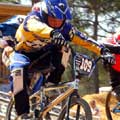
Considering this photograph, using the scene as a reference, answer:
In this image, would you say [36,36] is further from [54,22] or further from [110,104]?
[110,104]

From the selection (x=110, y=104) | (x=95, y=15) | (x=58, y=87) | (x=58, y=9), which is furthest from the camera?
(x=95, y=15)

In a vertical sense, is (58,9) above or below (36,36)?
above

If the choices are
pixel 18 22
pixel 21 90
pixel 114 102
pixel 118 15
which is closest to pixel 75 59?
pixel 21 90

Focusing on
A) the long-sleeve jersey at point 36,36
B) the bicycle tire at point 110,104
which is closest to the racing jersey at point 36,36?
the long-sleeve jersey at point 36,36

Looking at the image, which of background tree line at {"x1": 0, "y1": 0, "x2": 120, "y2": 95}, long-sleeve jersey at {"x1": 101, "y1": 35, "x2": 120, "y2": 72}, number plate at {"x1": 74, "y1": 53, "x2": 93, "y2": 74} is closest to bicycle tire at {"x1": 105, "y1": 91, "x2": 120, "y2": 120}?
long-sleeve jersey at {"x1": 101, "y1": 35, "x2": 120, "y2": 72}

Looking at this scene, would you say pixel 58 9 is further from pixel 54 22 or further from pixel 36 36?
pixel 36 36

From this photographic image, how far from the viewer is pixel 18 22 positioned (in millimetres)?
6824

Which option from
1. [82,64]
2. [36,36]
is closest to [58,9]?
[36,36]

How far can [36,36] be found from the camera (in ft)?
18.8

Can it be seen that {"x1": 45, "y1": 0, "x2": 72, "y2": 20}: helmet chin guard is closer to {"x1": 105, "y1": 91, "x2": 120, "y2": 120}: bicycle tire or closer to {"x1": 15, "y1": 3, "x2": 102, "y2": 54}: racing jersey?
{"x1": 15, "y1": 3, "x2": 102, "y2": 54}: racing jersey

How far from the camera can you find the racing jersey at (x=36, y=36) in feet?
18.6

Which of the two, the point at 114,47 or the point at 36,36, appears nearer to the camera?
the point at 36,36

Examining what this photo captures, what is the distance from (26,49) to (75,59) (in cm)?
84

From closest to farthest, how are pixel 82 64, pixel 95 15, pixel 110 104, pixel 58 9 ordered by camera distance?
pixel 82 64
pixel 58 9
pixel 110 104
pixel 95 15
